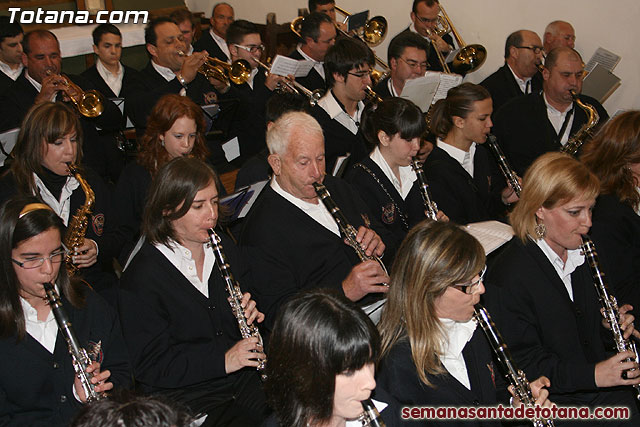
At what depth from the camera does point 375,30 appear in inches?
300

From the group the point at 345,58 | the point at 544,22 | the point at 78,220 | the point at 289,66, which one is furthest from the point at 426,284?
the point at 544,22

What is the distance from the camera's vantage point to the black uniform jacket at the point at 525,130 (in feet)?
17.9

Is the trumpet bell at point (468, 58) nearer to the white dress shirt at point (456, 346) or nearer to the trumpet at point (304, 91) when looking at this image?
the trumpet at point (304, 91)

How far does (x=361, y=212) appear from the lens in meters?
3.60

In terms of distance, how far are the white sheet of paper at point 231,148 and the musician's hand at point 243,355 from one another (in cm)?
297

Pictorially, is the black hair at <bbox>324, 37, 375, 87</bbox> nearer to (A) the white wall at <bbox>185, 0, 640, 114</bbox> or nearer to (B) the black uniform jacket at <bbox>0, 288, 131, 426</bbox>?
(B) the black uniform jacket at <bbox>0, 288, 131, 426</bbox>

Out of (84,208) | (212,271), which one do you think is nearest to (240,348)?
(212,271)

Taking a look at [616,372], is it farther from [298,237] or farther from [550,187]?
[298,237]

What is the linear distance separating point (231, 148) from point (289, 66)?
0.94m

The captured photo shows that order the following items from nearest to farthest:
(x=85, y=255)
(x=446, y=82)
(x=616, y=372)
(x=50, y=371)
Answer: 1. (x=50, y=371)
2. (x=616, y=372)
3. (x=85, y=255)
4. (x=446, y=82)

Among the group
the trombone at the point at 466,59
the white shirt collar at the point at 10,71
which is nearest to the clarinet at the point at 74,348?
the white shirt collar at the point at 10,71

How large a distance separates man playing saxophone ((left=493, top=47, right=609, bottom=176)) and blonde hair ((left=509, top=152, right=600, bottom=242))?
8.50ft

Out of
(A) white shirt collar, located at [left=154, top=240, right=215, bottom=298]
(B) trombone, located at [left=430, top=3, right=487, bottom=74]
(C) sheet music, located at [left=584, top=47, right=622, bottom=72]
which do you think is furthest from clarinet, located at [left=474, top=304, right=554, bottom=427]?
(C) sheet music, located at [left=584, top=47, right=622, bottom=72]

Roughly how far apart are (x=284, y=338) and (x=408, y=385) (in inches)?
24.0
